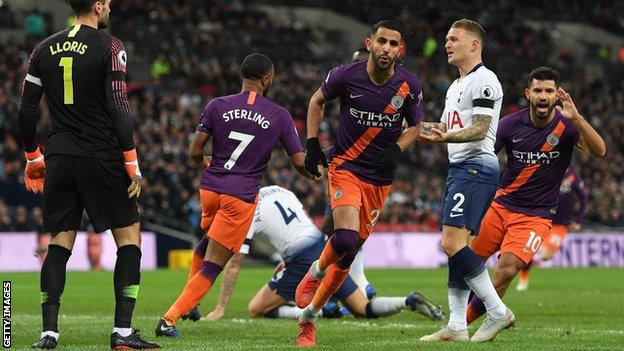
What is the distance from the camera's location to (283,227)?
1334cm

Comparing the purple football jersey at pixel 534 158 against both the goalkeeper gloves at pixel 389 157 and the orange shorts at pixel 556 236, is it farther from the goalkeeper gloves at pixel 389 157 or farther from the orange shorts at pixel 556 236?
the orange shorts at pixel 556 236

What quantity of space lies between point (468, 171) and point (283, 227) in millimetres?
3606

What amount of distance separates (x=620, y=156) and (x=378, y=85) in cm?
3417

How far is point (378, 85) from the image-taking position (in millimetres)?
9891

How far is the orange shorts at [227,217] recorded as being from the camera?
34.8 feet

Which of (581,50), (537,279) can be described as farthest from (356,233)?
(581,50)

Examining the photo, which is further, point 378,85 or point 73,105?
point 378,85

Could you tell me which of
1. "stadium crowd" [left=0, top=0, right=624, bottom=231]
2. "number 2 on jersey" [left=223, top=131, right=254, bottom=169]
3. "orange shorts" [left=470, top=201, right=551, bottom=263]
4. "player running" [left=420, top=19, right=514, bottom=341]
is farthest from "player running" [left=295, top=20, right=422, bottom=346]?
"stadium crowd" [left=0, top=0, right=624, bottom=231]

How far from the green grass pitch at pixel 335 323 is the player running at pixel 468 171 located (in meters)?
0.35

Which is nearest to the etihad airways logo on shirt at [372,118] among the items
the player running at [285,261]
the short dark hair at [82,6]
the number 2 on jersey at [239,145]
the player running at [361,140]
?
the player running at [361,140]

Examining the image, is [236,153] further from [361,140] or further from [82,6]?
[82,6]

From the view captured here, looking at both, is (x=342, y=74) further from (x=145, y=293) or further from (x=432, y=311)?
(x=145, y=293)

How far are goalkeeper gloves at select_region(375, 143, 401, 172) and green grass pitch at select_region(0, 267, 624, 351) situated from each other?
1397 mm

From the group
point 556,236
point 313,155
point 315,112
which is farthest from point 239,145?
point 556,236
